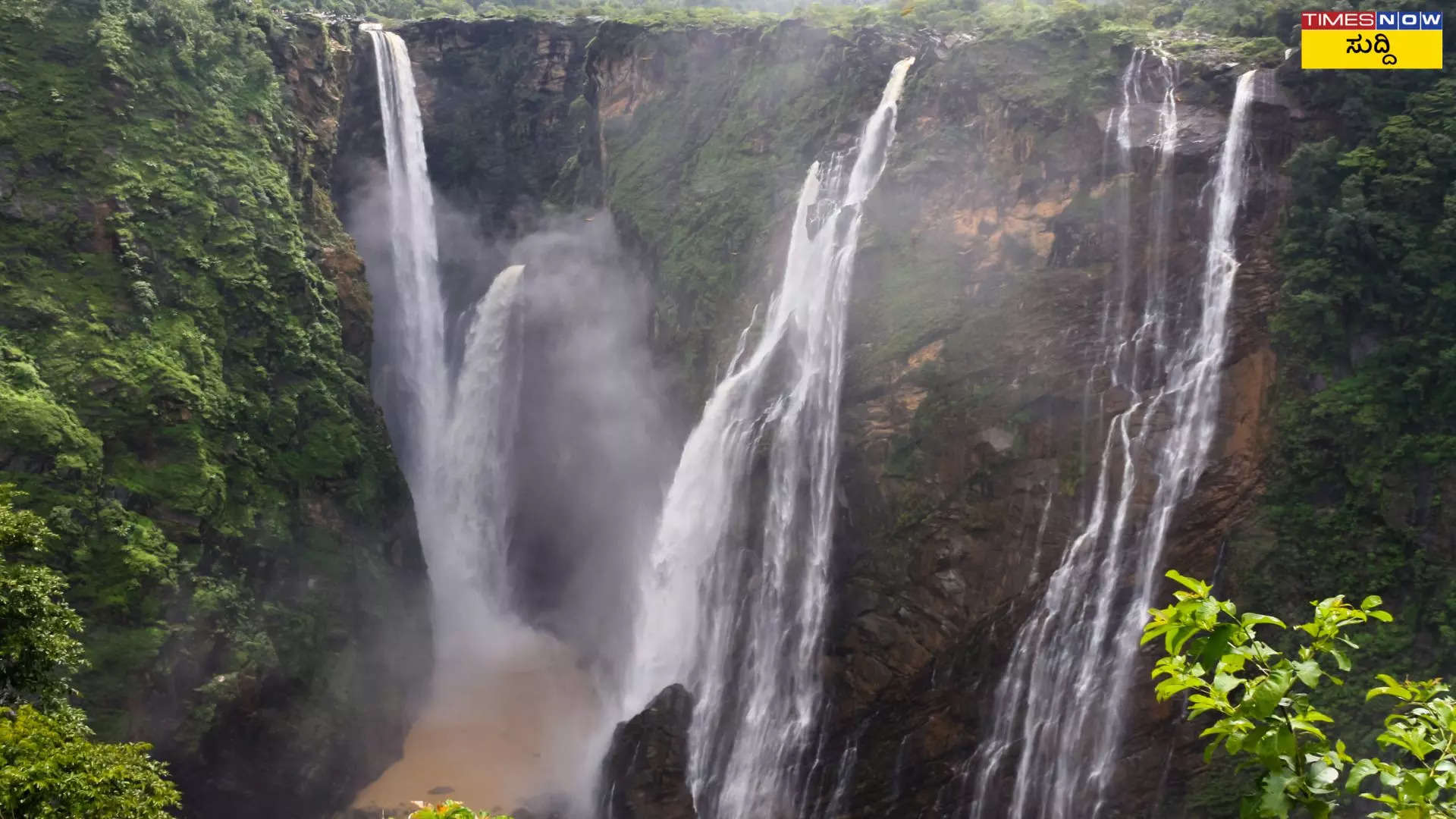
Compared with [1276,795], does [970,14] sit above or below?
above

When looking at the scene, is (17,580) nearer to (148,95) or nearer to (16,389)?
(16,389)

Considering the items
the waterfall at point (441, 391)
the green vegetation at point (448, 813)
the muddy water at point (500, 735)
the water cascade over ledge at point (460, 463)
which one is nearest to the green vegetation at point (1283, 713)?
the green vegetation at point (448, 813)

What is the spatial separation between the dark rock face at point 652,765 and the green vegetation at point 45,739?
13009 mm

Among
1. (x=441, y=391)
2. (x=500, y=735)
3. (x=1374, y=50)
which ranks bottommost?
(x=500, y=735)

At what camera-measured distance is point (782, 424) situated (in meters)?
25.9

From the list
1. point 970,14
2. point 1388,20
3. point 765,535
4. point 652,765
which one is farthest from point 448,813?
point 970,14

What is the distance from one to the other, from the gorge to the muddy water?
14cm

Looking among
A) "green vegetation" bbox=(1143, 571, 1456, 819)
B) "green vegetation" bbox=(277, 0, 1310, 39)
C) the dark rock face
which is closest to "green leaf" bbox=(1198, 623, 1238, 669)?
"green vegetation" bbox=(1143, 571, 1456, 819)

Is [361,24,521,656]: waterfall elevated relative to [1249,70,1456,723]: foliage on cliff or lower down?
elevated

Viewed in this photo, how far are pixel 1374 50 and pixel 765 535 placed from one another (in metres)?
16.4

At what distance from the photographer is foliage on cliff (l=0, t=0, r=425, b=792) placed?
21.9 m

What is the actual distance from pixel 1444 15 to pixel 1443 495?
32.2 feet

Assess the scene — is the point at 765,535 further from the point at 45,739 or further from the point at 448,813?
the point at 448,813

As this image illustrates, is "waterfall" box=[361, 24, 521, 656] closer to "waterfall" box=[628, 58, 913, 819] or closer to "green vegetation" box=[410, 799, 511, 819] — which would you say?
"waterfall" box=[628, 58, 913, 819]
